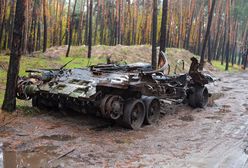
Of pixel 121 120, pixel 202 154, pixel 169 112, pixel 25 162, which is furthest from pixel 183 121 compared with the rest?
pixel 25 162

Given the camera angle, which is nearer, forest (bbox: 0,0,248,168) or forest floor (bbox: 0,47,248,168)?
forest floor (bbox: 0,47,248,168)

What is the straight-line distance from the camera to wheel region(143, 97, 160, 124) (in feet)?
33.0

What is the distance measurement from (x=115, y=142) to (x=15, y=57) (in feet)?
10.6

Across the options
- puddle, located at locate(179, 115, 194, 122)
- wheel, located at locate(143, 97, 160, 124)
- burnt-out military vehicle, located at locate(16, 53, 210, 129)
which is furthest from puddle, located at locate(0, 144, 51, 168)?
puddle, located at locate(179, 115, 194, 122)

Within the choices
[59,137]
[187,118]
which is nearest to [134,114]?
[59,137]

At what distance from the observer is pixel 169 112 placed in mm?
12258

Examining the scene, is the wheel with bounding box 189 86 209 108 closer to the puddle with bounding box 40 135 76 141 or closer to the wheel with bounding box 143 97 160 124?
the wheel with bounding box 143 97 160 124

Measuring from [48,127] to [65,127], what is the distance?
400mm

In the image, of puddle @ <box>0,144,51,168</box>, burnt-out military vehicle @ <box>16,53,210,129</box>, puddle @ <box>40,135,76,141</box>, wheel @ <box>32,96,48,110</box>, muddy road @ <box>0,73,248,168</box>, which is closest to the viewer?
puddle @ <box>0,144,51,168</box>

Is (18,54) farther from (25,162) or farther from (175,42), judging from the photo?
(175,42)

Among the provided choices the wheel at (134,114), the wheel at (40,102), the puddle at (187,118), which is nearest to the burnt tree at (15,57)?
the wheel at (40,102)

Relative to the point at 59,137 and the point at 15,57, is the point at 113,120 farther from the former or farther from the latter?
the point at 15,57

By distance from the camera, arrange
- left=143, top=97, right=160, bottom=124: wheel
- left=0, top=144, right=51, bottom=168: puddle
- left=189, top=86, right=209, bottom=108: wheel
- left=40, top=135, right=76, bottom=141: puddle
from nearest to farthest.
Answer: left=0, top=144, right=51, bottom=168: puddle, left=40, top=135, right=76, bottom=141: puddle, left=143, top=97, right=160, bottom=124: wheel, left=189, top=86, right=209, bottom=108: wheel

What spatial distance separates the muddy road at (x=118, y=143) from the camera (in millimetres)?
6836
